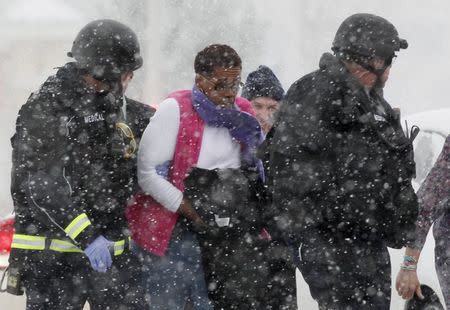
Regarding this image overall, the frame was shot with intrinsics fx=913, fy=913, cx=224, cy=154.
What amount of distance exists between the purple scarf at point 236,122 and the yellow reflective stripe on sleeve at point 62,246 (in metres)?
0.88

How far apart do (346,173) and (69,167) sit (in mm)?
1270

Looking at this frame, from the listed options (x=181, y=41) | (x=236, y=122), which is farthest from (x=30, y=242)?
(x=181, y=41)

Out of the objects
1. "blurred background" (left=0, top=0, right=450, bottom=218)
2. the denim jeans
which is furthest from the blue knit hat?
"blurred background" (left=0, top=0, right=450, bottom=218)

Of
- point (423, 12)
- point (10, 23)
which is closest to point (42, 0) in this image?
point (10, 23)

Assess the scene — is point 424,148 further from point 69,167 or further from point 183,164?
point 69,167

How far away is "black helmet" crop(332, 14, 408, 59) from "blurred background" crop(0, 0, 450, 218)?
22.3 meters

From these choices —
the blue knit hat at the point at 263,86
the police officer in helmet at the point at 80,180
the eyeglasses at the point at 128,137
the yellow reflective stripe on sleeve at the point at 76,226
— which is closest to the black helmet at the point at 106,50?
the police officer in helmet at the point at 80,180

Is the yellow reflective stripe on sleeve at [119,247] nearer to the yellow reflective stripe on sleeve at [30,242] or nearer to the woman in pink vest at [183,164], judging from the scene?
the woman in pink vest at [183,164]

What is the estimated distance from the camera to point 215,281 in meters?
4.50

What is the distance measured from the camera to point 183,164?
4426 mm

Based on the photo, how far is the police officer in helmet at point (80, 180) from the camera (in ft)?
13.4

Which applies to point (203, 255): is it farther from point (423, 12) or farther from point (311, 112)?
point (423, 12)

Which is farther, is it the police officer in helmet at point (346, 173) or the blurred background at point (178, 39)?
the blurred background at point (178, 39)

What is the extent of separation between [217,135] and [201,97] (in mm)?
217
